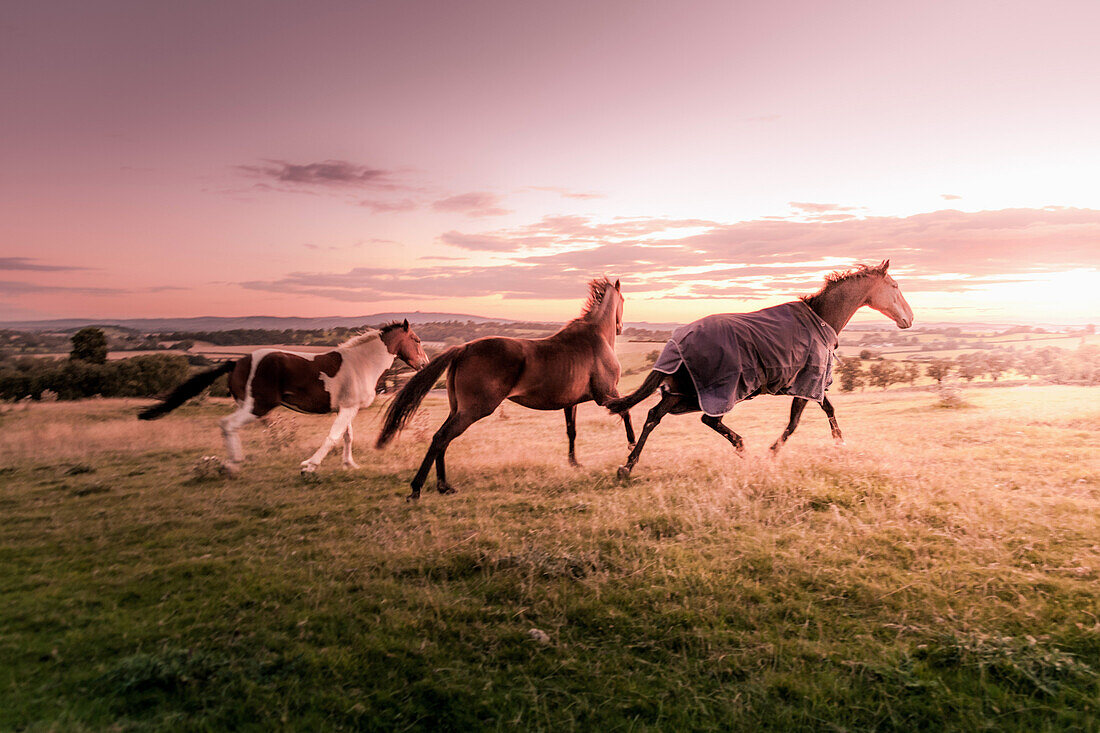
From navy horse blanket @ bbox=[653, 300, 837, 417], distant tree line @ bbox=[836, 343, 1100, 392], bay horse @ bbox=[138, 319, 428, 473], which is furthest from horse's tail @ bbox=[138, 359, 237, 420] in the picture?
distant tree line @ bbox=[836, 343, 1100, 392]

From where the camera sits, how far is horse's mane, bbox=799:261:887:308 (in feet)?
30.6

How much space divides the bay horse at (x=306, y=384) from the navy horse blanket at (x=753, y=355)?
5222mm

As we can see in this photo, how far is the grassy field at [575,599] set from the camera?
316cm

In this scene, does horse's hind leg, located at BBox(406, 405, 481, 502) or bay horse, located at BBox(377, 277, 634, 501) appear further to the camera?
bay horse, located at BBox(377, 277, 634, 501)

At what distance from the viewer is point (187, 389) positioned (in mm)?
9406

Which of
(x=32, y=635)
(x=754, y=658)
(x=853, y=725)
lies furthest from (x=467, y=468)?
(x=853, y=725)

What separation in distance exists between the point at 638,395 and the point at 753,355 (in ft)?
6.12

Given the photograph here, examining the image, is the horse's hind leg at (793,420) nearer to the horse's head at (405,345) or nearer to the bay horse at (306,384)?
the horse's head at (405,345)

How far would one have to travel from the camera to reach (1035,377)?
21734 mm

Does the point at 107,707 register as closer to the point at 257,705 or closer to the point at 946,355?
the point at 257,705

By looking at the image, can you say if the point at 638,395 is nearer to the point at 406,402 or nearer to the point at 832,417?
the point at 406,402

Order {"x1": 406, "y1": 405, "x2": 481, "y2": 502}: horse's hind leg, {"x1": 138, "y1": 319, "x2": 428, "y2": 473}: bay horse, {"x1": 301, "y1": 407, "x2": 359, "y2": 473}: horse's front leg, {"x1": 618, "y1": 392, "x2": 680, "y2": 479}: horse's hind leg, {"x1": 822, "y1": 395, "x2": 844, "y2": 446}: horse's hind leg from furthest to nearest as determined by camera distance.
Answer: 1. {"x1": 822, "y1": 395, "x2": 844, "y2": 446}: horse's hind leg
2. {"x1": 301, "y1": 407, "x2": 359, "y2": 473}: horse's front leg
3. {"x1": 138, "y1": 319, "x2": 428, "y2": 473}: bay horse
4. {"x1": 618, "y1": 392, "x2": 680, "y2": 479}: horse's hind leg
5. {"x1": 406, "y1": 405, "x2": 481, "y2": 502}: horse's hind leg

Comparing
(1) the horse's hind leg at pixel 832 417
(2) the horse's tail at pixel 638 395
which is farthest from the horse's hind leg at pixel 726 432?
(1) the horse's hind leg at pixel 832 417

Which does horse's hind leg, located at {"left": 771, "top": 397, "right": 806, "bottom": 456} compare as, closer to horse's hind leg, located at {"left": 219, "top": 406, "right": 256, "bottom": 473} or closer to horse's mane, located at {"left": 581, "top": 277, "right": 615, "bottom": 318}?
horse's mane, located at {"left": 581, "top": 277, "right": 615, "bottom": 318}
